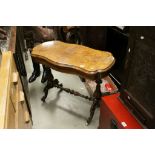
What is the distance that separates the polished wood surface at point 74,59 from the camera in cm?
166

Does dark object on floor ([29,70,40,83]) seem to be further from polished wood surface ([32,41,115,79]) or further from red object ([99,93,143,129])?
red object ([99,93,143,129])

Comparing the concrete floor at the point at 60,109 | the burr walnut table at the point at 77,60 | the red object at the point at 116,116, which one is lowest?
the concrete floor at the point at 60,109

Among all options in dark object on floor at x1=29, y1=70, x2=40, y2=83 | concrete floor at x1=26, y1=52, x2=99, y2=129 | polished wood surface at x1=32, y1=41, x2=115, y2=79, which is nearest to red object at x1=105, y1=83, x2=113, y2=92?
concrete floor at x1=26, y1=52, x2=99, y2=129

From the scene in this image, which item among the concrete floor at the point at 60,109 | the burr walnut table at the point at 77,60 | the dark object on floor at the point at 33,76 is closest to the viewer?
the burr walnut table at the point at 77,60

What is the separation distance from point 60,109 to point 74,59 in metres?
0.71

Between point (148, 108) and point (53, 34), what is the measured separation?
2.09 metres

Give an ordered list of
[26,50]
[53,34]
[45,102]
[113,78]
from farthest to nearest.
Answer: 1. [26,50]
2. [53,34]
3. [113,78]
4. [45,102]

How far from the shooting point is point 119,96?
1596 mm

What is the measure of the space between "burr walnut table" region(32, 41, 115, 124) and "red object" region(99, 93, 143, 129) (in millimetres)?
255

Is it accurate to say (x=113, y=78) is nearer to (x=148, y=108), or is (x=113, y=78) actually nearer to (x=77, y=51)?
(x=77, y=51)

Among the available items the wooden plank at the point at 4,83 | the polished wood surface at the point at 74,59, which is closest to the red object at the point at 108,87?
the polished wood surface at the point at 74,59

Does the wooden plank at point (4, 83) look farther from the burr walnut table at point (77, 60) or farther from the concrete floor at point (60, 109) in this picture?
the concrete floor at point (60, 109)

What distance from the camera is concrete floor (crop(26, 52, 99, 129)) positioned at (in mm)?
1965

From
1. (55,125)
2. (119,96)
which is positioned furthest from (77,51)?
(55,125)
